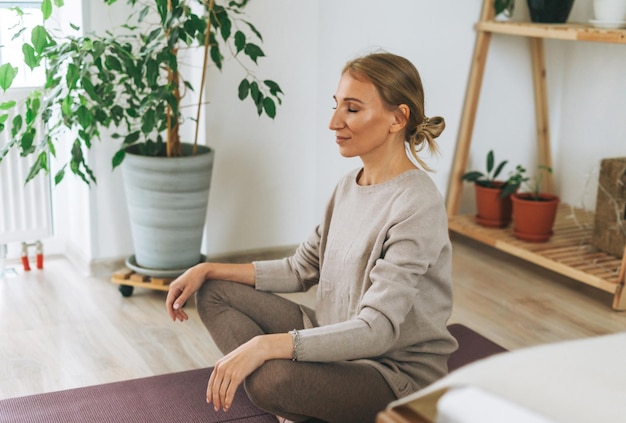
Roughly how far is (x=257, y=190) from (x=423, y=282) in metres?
1.57

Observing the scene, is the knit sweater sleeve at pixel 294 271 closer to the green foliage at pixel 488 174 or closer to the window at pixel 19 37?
the window at pixel 19 37

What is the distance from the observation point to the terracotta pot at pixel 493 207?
349 centimetres

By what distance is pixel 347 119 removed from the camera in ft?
5.91

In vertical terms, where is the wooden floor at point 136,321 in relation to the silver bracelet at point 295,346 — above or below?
below

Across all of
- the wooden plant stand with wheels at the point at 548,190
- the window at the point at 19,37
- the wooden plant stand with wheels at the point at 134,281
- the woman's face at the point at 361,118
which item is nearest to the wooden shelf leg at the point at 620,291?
the wooden plant stand with wheels at the point at 548,190

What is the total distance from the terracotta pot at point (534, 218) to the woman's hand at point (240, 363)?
1.91m

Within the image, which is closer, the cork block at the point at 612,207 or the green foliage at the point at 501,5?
the cork block at the point at 612,207

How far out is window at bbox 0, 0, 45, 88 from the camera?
305cm

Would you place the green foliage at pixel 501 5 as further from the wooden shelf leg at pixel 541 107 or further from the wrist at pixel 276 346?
the wrist at pixel 276 346

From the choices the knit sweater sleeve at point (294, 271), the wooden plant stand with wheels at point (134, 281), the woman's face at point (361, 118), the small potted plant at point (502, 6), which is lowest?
the wooden plant stand with wheels at point (134, 281)

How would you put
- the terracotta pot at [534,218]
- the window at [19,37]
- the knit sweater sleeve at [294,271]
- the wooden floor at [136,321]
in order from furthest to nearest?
the terracotta pot at [534,218] → the window at [19,37] → the wooden floor at [136,321] → the knit sweater sleeve at [294,271]

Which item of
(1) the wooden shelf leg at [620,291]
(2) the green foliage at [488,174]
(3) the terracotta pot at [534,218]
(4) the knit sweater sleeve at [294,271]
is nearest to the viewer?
(4) the knit sweater sleeve at [294,271]

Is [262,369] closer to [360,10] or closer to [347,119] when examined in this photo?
[347,119]

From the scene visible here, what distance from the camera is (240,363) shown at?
61.7 inches
